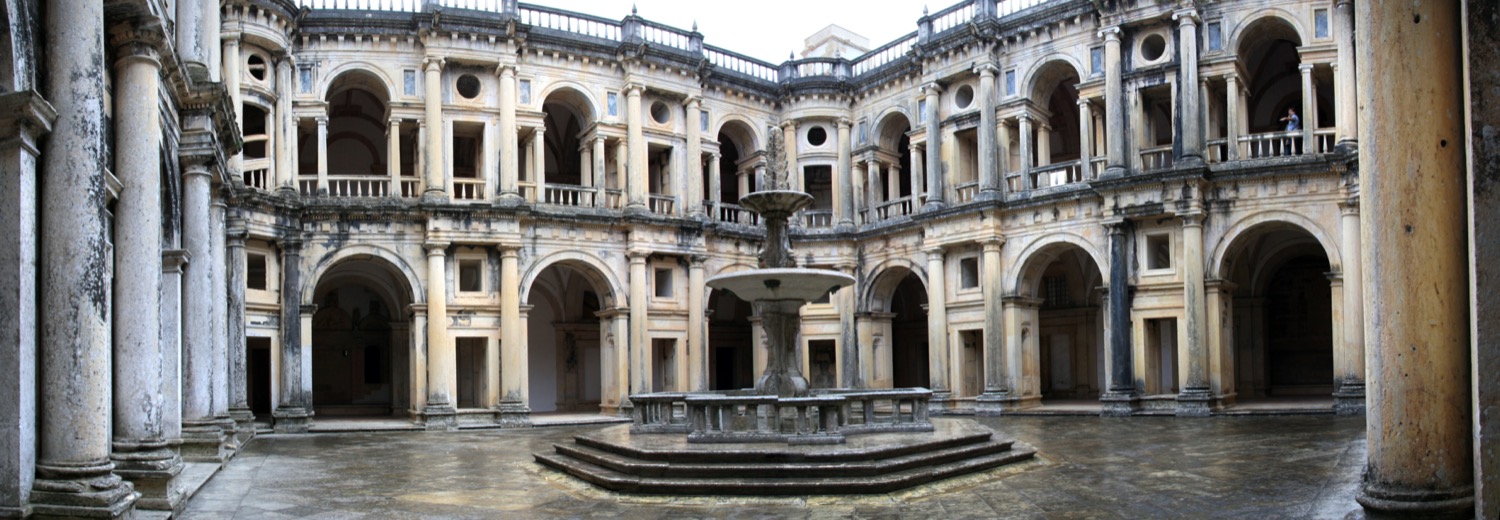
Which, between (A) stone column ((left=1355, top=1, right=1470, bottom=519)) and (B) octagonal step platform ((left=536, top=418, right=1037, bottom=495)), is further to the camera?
(B) octagonal step platform ((left=536, top=418, right=1037, bottom=495))

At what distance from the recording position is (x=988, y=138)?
106 ft

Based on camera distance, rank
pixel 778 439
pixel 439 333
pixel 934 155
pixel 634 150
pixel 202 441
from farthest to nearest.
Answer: pixel 934 155 < pixel 634 150 < pixel 439 333 < pixel 202 441 < pixel 778 439

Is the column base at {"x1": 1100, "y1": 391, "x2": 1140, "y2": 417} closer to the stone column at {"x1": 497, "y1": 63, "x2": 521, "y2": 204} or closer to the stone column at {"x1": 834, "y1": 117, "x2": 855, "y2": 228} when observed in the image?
the stone column at {"x1": 834, "y1": 117, "x2": 855, "y2": 228}

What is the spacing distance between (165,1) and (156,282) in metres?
5.50

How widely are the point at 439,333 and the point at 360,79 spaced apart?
24.1 ft

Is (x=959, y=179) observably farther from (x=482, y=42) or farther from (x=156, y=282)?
(x=156, y=282)

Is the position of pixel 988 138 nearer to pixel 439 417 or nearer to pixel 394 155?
pixel 394 155

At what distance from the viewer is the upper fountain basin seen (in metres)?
18.8

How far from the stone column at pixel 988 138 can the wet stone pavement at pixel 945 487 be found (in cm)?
1105

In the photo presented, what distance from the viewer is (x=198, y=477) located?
1584cm

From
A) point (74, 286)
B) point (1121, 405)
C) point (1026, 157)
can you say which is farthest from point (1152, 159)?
point (74, 286)

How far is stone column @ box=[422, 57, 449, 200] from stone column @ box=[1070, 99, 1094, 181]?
653 inches

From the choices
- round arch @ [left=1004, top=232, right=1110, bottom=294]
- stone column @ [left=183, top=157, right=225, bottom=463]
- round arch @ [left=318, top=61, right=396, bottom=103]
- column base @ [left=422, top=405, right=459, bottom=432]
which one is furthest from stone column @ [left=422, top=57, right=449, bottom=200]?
round arch @ [left=1004, top=232, right=1110, bottom=294]

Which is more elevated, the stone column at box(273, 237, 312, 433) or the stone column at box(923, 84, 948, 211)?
the stone column at box(923, 84, 948, 211)
